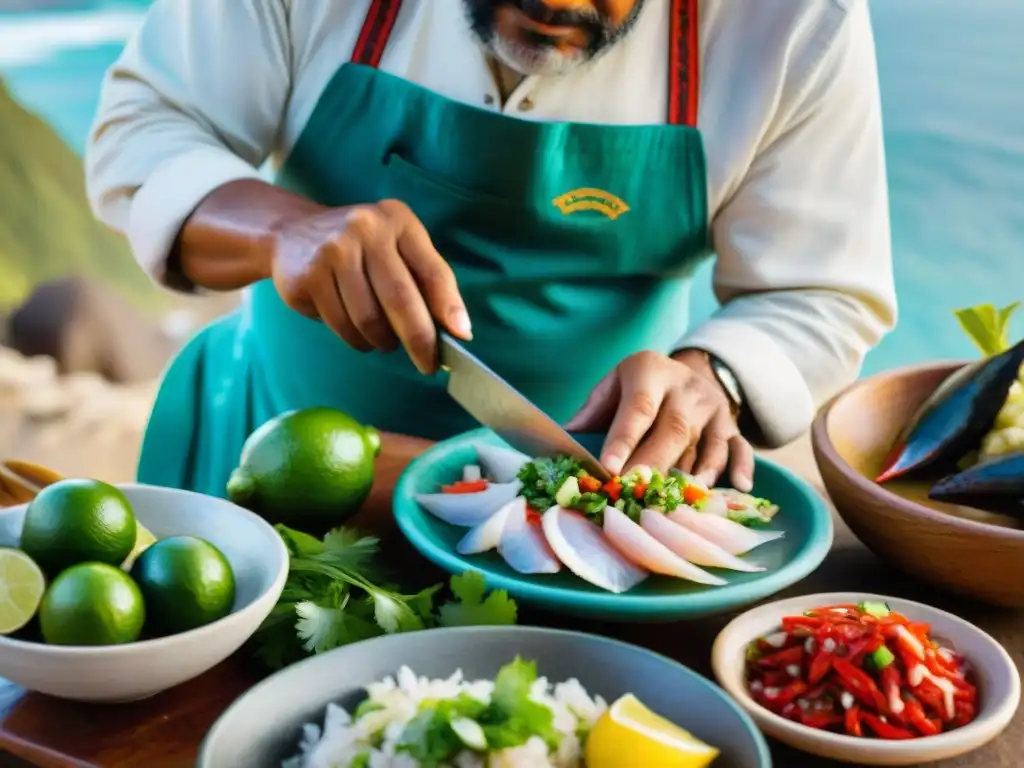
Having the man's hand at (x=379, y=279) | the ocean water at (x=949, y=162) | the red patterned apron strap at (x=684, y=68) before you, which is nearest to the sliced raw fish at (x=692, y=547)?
the man's hand at (x=379, y=279)

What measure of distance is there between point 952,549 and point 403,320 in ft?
2.21

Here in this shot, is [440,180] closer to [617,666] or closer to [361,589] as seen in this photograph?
[361,589]

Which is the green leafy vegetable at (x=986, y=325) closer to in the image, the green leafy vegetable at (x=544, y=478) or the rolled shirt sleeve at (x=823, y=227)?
the rolled shirt sleeve at (x=823, y=227)

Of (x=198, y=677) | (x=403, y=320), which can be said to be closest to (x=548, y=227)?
(x=403, y=320)

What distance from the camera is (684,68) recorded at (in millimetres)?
1833

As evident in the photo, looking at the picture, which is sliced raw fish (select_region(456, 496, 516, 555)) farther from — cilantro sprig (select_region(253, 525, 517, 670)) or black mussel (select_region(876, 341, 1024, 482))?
black mussel (select_region(876, 341, 1024, 482))

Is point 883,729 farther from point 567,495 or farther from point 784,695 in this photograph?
point 567,495

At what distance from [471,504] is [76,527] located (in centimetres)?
46

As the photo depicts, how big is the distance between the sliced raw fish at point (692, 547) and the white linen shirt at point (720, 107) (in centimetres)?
60

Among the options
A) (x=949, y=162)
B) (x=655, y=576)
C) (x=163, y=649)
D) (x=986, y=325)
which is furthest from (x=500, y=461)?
(x=949, y=162)

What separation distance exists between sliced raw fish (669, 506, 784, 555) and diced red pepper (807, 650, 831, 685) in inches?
10.3

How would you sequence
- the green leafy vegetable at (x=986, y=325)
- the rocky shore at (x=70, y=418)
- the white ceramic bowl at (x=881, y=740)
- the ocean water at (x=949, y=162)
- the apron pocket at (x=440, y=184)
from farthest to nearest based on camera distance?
the rocky shore at (x=70, y=418) → the ocean water at (x=949, y=162) → the apron pocket at (x=440, y=184) → the green leafy vegetable at (x=986, y=325) → the white ceramic bowl at (x=881, y=740)

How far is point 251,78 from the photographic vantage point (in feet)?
6.11

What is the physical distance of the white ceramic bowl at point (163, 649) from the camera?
927 mm
